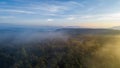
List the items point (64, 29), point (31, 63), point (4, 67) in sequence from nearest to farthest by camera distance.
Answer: point (4, 67) → point (31, 63) → point (64, 29)

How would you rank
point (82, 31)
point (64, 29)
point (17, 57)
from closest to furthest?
point (17, 57)
point (82, 31)
point (64, 29)

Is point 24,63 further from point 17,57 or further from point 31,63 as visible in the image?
point 17,57

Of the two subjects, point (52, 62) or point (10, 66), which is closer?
point (10, 66)

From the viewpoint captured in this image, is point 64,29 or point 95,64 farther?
point 64,29

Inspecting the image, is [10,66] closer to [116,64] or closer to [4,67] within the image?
[4,67]

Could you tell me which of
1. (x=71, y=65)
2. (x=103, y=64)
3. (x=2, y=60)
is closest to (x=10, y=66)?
(x=2, y=60)

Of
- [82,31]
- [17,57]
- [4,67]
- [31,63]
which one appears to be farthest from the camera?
[82,31]

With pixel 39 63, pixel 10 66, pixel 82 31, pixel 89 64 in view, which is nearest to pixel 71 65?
pixel 89 64

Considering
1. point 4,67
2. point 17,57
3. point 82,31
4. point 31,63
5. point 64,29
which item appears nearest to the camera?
point 4,67
